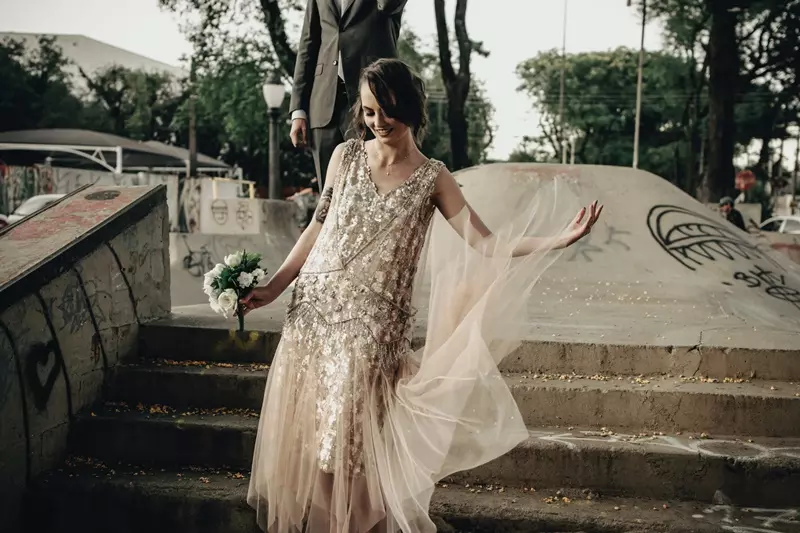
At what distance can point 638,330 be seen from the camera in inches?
198

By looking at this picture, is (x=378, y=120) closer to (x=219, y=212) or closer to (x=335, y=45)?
(x=335, y=45)

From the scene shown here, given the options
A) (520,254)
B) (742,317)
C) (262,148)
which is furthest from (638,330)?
(262,148)

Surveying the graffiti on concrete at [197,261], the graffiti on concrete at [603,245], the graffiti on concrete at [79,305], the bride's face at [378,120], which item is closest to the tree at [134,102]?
the graffiti on concrete at [197,261]

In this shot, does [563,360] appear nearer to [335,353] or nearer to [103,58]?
[335,353]

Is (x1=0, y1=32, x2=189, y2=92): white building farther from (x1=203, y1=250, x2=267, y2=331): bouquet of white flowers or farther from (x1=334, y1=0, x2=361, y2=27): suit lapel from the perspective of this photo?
(x1=203, y1=250, x2=267, y2=331): bouquet of white flowers

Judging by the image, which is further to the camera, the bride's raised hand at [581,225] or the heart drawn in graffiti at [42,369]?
the heart drawn in graffiti at [42,369]

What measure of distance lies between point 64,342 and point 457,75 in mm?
14777

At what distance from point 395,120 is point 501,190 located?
16.2 ft

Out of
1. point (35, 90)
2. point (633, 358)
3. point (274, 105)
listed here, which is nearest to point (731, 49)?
point (274, 105)

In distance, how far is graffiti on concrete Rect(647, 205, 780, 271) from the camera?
6.92m

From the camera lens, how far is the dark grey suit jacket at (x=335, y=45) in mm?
4109

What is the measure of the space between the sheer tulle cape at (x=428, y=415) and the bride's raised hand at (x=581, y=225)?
0.25ft

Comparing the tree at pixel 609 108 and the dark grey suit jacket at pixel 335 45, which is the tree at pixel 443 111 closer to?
the tree at pixel 609 108

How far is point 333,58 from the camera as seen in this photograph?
4.16 meters
